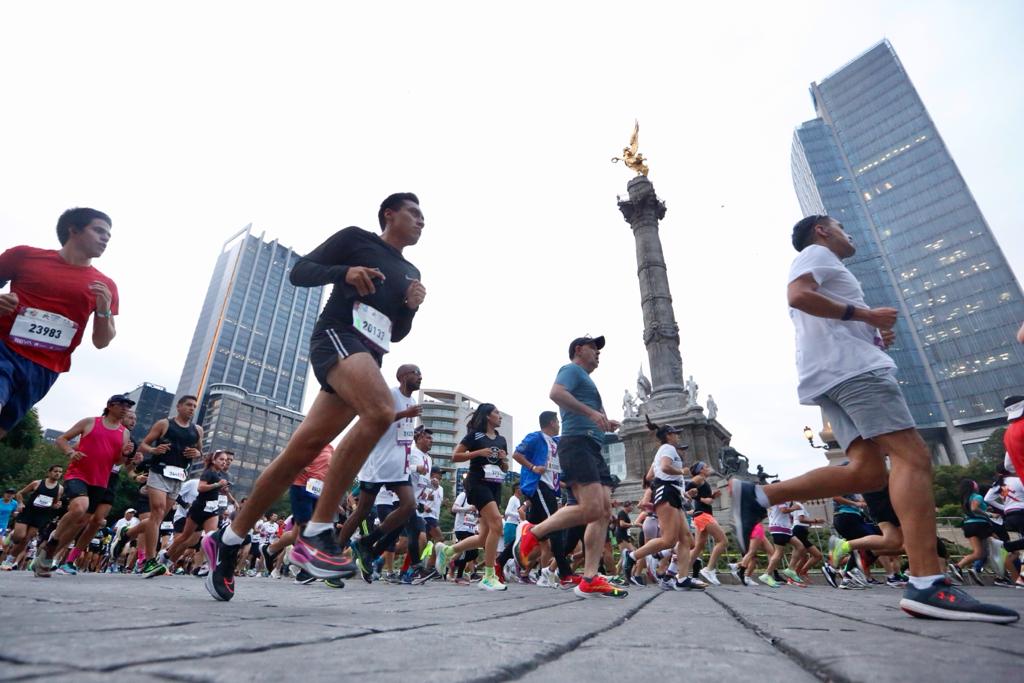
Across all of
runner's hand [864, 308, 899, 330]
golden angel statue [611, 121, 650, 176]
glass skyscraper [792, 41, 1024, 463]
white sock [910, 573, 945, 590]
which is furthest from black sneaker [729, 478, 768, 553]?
glass skyscraper [792, 41, 1024, 463]

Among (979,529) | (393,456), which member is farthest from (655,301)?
(393,456)

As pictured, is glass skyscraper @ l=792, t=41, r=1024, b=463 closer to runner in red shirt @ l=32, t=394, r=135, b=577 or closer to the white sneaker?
the white sneaker

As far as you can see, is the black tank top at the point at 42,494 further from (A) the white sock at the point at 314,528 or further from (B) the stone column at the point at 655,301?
(B) the stone column at the point at 655,301

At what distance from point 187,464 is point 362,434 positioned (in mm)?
4578

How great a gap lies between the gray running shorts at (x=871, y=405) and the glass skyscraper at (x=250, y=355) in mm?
91828

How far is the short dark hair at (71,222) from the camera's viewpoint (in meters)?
3.46

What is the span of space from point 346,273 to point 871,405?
104 inches

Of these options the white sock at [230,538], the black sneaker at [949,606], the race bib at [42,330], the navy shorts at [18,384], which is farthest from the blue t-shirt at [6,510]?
the black sneaker at [949,606]

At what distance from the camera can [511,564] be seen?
1077cm

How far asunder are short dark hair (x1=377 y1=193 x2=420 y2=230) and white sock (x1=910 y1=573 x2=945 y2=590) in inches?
125

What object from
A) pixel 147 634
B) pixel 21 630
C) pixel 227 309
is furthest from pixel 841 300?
pixel 227 309

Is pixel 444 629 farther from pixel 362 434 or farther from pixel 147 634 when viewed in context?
pixel 362 434

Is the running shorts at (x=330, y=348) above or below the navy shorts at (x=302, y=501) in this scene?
above

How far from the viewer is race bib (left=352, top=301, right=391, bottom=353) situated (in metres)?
2.68
